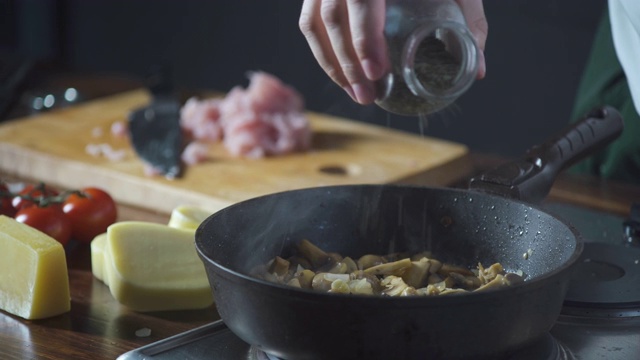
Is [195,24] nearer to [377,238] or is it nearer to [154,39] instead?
[154,39]

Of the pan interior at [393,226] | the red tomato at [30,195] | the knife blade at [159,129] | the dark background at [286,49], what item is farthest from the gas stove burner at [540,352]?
the dark background at [286,49]

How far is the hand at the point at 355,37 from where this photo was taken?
4.48 feet

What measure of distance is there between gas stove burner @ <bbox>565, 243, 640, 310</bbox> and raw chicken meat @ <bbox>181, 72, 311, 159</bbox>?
1046 mm

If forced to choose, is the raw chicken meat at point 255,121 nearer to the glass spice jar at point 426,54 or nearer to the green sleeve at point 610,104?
the green sleeve at point 610,104

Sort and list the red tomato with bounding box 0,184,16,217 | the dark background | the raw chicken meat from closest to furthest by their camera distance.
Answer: the red tomato with bounding box 0,184,16,217 → the raw chicken meat → the dark background

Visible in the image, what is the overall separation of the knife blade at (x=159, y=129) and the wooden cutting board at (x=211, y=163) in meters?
0.03

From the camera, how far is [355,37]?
54.0 inches

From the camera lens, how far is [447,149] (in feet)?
8.31

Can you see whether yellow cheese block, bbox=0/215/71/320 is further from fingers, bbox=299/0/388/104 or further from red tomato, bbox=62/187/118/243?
fingers, bbox=299/0/388/104

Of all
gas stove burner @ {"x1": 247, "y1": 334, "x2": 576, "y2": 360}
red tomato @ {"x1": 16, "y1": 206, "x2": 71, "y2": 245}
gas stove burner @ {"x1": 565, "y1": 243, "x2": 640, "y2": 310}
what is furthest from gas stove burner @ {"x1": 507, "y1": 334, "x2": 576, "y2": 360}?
red tomato @ {"x1": 16, "y1": 206, "x2": 71, "y2": 245}

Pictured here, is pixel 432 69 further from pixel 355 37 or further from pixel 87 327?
pixel 87 327

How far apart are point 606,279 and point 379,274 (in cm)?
38

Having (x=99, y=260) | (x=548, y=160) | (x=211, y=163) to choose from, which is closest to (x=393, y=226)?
(x=548, y=160)

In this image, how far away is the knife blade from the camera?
92.0 inches
